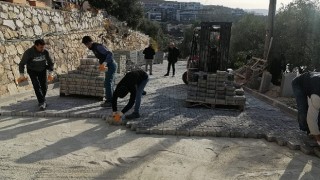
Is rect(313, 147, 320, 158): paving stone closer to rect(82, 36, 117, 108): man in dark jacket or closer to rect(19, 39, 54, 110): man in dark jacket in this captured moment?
rect(82, 36, 117, 108): man in dark jacket

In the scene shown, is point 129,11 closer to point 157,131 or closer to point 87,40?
point 87,40

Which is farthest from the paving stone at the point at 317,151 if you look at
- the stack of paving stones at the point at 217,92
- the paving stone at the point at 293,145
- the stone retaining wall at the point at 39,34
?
the stone retaining wall at the point at 39,34

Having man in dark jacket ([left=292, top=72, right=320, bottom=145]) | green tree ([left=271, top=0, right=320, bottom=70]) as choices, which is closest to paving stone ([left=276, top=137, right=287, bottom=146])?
man in dark jacket ([left=292, top=72, right=320, bottom=145])

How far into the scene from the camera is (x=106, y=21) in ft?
68.2

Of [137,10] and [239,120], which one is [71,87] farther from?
[137,10]

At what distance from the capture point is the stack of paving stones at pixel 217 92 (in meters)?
8.03

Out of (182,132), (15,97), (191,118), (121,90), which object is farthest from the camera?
(15,97)

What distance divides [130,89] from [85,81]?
275cm

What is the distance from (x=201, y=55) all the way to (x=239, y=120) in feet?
13.5

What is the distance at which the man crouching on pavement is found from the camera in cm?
619

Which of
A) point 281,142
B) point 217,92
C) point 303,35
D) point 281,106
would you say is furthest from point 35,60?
point 303,35

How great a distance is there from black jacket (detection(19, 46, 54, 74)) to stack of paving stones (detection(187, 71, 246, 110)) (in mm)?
3515

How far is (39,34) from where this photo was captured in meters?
11.2

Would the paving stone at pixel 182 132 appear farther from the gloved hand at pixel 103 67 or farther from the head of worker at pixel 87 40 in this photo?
the head of worker at pixel 87 40
